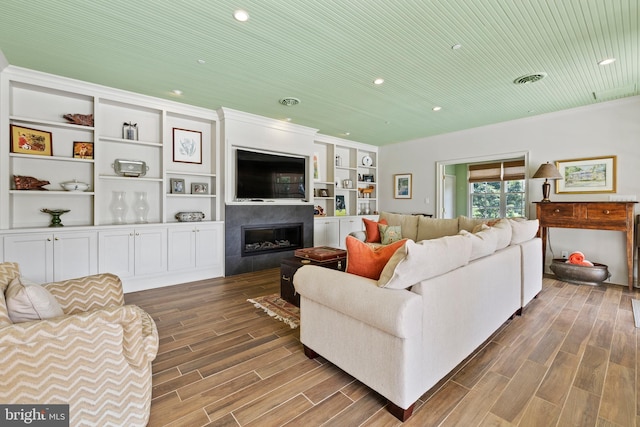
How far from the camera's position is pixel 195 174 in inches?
169

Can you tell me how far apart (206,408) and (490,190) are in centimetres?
849

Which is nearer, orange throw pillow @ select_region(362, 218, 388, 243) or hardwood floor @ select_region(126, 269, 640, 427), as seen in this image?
hardwood floor @ select_region(126, 269, 640, 427)

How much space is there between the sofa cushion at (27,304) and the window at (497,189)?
27.8 ft

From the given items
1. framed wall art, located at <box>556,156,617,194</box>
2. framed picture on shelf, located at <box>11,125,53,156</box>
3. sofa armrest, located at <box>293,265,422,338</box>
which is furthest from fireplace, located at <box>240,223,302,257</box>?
framed wall art, located at <box>556,156,617,194</box>

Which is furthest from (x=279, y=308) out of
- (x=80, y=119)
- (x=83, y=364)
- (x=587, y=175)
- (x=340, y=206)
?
(x=587, y=175)

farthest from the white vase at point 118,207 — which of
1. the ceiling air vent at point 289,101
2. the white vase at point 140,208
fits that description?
the ceiling air vent at point 289,101

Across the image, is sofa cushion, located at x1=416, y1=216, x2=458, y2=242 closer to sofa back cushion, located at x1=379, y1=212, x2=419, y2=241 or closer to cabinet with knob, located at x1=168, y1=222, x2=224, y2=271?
sofa back cushion, located at x1=379, y1=212, x2=419, y2=241

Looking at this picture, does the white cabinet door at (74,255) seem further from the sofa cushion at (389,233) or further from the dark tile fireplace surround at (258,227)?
the sofa cushion at (389,233)

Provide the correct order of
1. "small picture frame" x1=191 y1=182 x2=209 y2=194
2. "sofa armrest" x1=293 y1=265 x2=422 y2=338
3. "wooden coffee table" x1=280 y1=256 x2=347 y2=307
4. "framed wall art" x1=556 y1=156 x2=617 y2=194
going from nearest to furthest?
"sofa armrest" x1=293 y1=265 x2=422 y2=338
"wooden coffee table" x1=280 y1=256 x2=347 y2=307
"framed wall art" x1=556 y1=156 x2=617 y2=194
"small picture frame" x1=191 y1=182 x2=209 y2=194

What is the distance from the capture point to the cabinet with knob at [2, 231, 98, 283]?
2.96 metres

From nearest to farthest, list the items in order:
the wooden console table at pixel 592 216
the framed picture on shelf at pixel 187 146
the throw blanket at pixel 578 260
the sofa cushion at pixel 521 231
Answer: the sofa cushion at pixel 521 231 → the wooden console table at pixel 592 216 → the throw blanket at pixel 578 260 → the framed picture on shelf at pixel 187 146

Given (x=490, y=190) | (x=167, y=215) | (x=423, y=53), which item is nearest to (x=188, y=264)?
(x=167, y=215)

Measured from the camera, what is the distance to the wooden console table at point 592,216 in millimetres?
3648

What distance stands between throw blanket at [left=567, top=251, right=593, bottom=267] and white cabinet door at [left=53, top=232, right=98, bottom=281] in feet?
20.8
